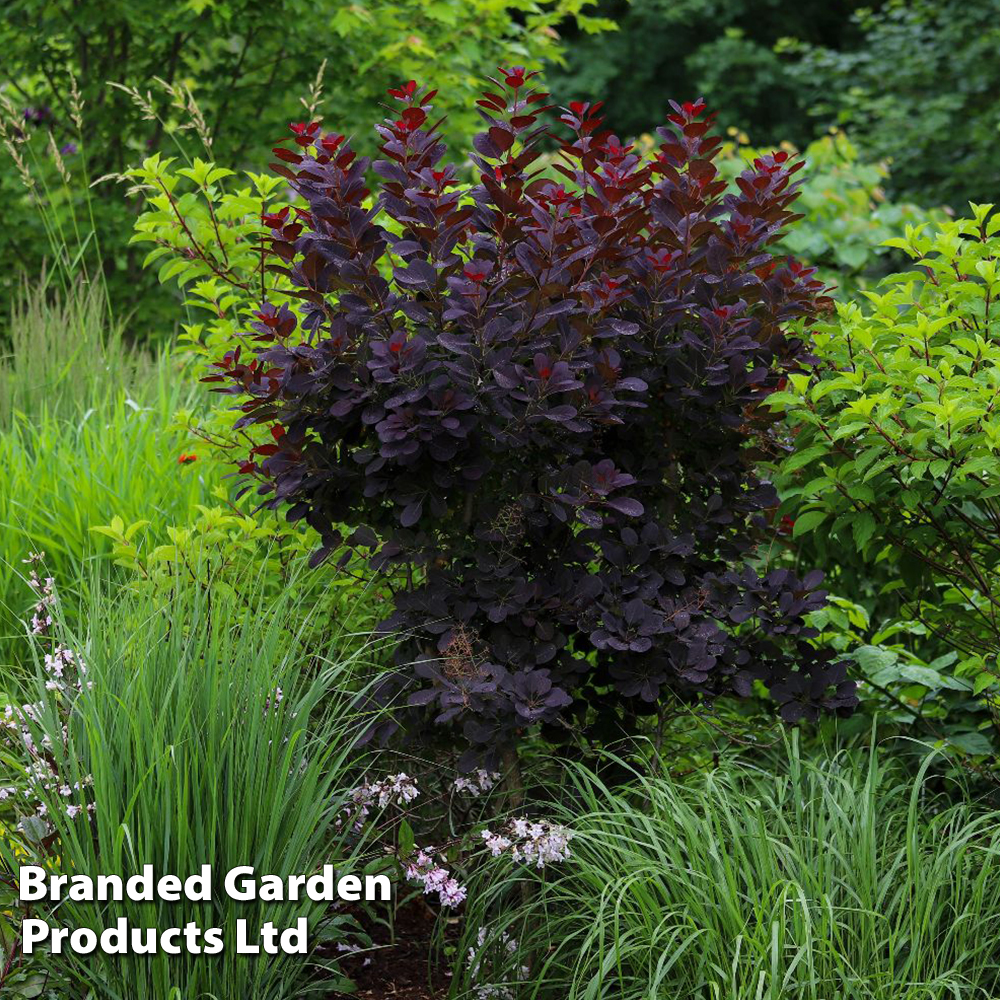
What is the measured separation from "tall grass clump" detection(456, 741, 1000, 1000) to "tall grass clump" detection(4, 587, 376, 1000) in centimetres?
49

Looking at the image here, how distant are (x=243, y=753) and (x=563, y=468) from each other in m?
0.98

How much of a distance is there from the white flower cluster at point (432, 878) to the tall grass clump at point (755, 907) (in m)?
0.08

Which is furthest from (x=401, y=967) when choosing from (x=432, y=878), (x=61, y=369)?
(x=61, y=369)

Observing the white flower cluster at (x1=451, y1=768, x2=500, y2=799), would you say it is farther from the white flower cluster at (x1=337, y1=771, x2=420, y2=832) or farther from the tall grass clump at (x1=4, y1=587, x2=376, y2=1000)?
the tall grass clump at (x1=4, y1=587, x2=376, y2=1000)

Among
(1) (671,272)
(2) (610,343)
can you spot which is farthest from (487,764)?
(1) (671,272)

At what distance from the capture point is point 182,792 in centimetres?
252

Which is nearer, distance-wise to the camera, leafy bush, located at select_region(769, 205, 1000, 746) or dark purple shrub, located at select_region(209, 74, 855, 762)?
dark purple shrub, located at select_region(209, 74, 855, 762)

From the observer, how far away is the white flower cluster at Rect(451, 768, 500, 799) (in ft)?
10.1

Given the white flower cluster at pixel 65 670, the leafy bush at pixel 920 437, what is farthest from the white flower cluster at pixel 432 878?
the leafy bush at pixel 920 437

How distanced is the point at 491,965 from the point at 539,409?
1.29 metres

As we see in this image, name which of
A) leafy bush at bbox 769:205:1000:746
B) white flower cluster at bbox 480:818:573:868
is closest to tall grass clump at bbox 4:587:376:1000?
white flower cluster at bbox 480:818:573:868

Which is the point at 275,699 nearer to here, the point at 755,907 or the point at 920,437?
the point at 755,907

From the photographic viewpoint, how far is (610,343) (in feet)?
10.1

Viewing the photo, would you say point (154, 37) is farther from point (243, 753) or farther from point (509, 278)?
point (243, 753)
